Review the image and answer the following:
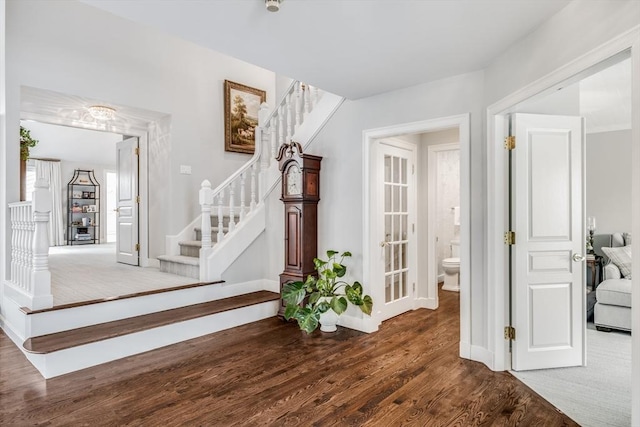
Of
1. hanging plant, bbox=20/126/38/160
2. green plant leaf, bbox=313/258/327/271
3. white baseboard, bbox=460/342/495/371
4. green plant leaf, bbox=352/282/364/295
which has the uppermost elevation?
hanging plant, bbox=20/126/38/160

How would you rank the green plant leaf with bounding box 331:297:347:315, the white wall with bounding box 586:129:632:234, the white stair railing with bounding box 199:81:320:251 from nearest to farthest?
1. the green plant leaf with bounding box 331:297:347:315
2. the white stair railing with bounding box 199:81:320:251
3. the white wall with bounding box 586:129:632:234

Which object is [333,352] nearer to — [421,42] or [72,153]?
[421,42]

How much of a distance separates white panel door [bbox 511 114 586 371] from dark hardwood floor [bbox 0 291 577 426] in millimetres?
450

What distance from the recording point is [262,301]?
421 cm

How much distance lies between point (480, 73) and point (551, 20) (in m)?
0.85

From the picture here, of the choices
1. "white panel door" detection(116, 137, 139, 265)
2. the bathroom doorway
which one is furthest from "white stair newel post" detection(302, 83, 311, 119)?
"white panel door" detection(116, 137, 139, 265)

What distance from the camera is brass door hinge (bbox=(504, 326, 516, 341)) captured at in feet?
9.56

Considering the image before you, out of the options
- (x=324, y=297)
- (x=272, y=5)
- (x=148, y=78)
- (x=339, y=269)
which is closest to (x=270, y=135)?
(x=148, y=78)

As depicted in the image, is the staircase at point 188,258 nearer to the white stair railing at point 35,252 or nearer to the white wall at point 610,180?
the white stair railing at point 35,252

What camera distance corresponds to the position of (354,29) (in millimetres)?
2418

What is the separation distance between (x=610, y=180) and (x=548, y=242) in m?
3.48

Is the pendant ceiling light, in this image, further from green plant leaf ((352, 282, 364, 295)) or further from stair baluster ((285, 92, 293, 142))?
green plant leaf ((352, 282, 364, 295))

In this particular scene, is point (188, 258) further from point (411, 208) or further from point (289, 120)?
point (411, 208)

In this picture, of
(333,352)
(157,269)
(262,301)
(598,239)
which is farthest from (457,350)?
(157,269)
